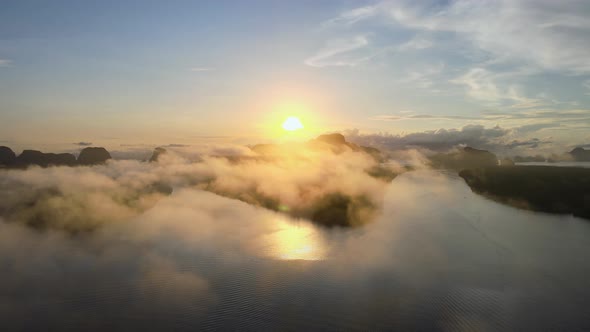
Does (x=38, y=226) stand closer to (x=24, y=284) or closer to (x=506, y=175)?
(x=24, y=284)

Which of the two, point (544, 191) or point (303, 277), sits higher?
point (544, 191)

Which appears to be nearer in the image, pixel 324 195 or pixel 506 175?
pixel 324 195

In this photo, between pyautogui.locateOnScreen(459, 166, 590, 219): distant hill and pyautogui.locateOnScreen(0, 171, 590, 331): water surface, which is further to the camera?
pyautogui.locateOnScreen(459, 166, 590, 219): distant hill

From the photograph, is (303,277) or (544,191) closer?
(303,277)

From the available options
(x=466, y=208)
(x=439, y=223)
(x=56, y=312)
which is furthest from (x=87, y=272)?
(x=466, y=208)

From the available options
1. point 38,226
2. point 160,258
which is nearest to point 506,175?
point 160,258

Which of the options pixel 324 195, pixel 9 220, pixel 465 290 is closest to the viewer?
pixel 465 290

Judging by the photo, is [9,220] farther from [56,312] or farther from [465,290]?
[465,290]

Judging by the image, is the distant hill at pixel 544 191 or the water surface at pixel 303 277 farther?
the distant hill at pixel 544 191

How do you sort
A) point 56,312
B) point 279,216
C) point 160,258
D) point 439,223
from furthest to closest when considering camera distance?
point 279,216 < point 439,223 < point 160,258 < point 56,312
